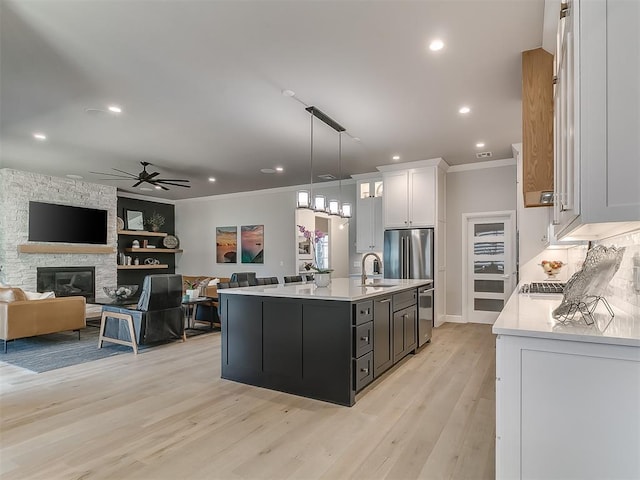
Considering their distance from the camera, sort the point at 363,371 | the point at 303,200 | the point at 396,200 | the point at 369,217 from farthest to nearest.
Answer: the point at 369,217 < the point at 396,200 < the point at 303,200 < the point at 363,371

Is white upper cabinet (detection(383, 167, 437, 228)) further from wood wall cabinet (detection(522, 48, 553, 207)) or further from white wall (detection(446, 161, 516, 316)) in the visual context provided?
wood wall cabinet (detection(522, 48, 553, 207))

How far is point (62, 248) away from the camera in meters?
7.64

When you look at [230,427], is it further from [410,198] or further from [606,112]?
[410,198]

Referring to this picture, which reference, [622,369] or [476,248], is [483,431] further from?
[476,248]

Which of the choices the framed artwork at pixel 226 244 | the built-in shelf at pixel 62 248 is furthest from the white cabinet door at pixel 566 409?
the built-in shelf at pixel 62 248

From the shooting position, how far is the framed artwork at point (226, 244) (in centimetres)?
929

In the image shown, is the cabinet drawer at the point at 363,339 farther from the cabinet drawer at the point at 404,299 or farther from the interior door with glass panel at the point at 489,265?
the interior door with glass panel at the point at 489,265

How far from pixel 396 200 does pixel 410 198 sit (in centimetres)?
26

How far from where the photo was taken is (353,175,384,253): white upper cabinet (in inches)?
278

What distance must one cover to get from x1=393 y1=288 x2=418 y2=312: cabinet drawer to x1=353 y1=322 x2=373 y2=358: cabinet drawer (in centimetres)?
65

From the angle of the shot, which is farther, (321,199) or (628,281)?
(321,199)

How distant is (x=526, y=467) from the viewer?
1.63 metres

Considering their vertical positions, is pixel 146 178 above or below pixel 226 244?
above

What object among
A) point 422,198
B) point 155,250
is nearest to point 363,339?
point 422,198
